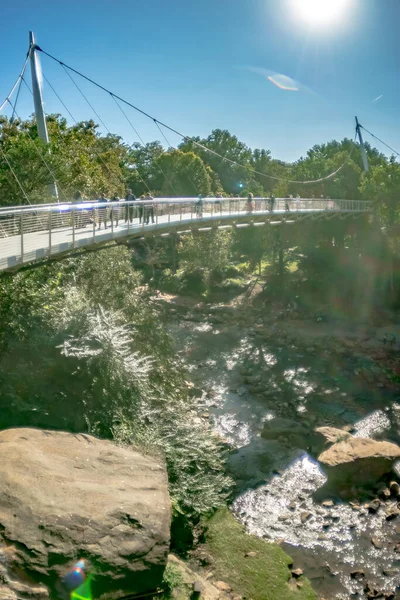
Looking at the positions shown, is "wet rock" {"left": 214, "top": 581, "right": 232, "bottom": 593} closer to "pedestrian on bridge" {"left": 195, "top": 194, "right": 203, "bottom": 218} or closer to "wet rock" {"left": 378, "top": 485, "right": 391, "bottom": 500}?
"wet rock" {"left": 378, "top": 485, "right": 391, "bottom": 500}

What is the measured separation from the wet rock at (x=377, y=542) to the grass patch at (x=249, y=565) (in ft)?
6.23

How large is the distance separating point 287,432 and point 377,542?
4.65 m

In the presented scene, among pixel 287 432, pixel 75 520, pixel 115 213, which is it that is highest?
pixel 115 213

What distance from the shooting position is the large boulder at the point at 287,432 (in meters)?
14.0

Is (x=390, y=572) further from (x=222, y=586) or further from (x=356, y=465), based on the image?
(x=222, y=586)

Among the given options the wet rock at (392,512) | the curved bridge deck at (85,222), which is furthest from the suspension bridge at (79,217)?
the wet rock at (392,512)

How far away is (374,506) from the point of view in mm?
11008

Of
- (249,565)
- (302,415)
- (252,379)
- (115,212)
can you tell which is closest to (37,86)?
(115,212)

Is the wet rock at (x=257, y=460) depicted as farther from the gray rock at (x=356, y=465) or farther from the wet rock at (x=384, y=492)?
the wet rock at (x=384, y=492)

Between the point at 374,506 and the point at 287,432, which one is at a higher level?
the point at 287,432

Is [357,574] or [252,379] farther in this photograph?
[252,379]

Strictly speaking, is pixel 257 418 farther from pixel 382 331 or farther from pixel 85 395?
pixel 382 331

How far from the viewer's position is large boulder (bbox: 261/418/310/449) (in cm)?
1395

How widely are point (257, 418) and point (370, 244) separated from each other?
26117 millimetres
